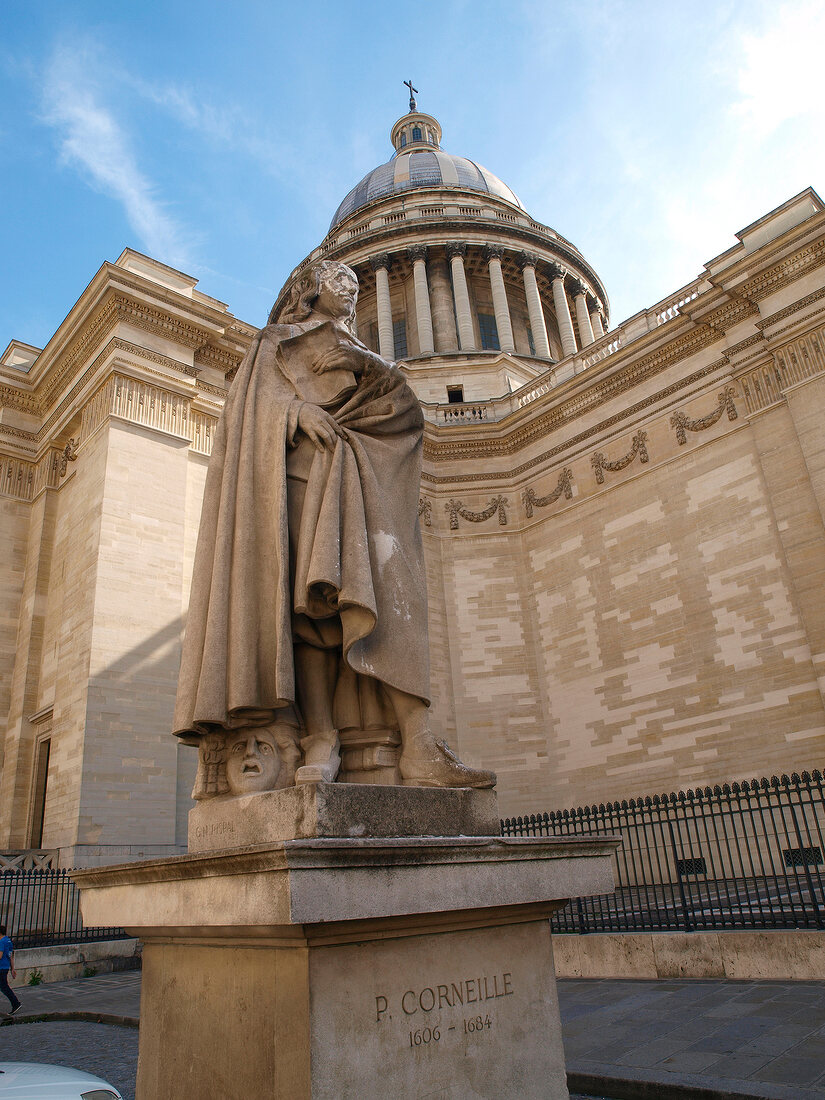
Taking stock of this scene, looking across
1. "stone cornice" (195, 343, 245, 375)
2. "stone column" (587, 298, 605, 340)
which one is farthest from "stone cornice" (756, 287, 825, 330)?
"stone column" (587, 298, 605, 340)

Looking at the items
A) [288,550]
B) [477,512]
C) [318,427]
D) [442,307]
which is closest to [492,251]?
[442,307]

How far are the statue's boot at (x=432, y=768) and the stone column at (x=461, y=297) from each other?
93.3ft

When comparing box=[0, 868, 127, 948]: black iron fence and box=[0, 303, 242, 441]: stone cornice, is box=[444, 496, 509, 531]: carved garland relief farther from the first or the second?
box=[0, 868, 127, 948]: black iron fence

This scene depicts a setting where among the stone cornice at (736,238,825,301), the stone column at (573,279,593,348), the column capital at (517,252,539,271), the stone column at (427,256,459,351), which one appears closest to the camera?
the stone cornice at (736,238,825,301)

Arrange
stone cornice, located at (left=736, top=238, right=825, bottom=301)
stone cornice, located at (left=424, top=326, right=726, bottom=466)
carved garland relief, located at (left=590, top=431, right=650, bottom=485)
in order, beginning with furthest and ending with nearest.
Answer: carved garland relief, located at (left=590, top=431, right=650, bottom=485), stone cornice, located at (left=424, top=326, right=726, bottom=466), stone cornice, located at (left=736, top=238, right=825, bottom=301)

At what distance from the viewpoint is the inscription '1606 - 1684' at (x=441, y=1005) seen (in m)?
2.43

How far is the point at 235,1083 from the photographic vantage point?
243 centimetres

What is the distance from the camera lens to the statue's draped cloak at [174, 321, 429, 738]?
298cm

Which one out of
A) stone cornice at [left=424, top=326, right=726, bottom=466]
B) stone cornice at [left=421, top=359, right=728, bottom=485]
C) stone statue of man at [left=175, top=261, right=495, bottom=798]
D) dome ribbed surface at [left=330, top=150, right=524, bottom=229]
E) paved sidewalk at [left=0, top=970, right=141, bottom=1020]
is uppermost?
dome ribbed surface at [left=330, top=150, right=524, bottom=229]

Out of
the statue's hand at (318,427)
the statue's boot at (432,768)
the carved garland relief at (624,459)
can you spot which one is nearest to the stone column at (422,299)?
the carved garland relief at (624,459)

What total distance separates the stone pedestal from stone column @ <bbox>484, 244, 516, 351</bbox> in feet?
96.1

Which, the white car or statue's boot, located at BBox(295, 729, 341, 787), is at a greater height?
statue's boot, located at BBox(295, 729, 341, 787)

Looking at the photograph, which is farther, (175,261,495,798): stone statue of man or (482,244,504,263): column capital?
(482,244,504,263): column capital

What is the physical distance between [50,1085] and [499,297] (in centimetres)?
3197
